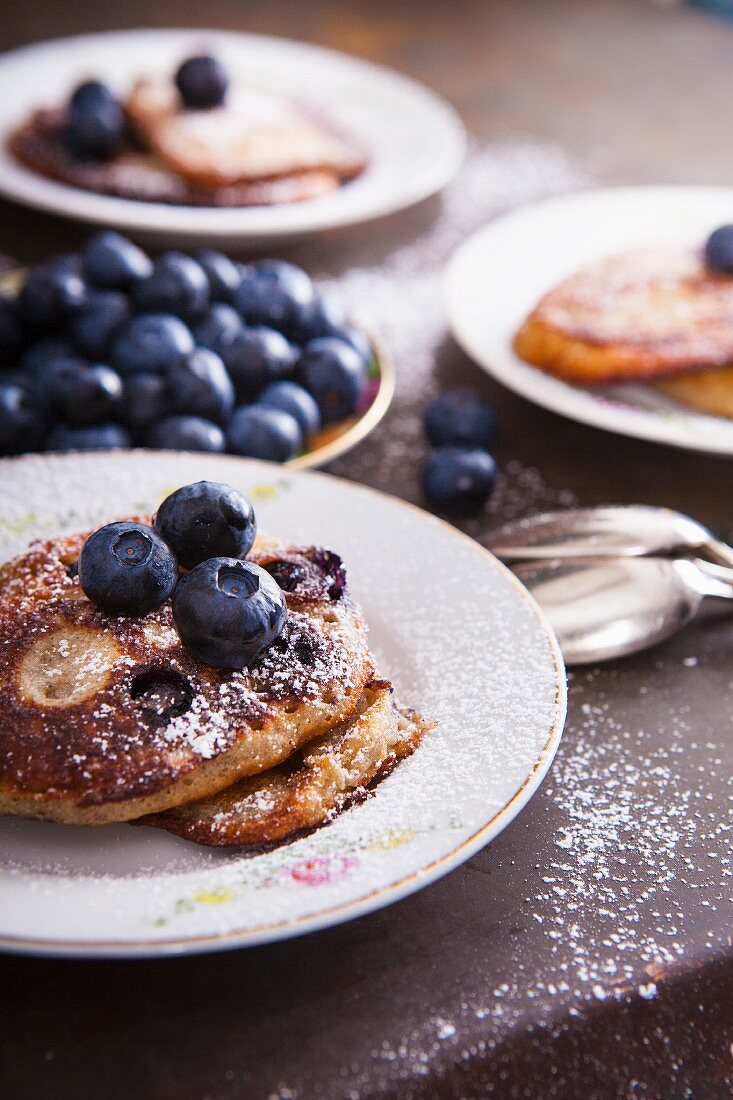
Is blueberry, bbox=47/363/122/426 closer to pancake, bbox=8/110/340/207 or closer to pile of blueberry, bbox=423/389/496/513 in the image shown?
pile of blueberry, bbox=423/389/496/513

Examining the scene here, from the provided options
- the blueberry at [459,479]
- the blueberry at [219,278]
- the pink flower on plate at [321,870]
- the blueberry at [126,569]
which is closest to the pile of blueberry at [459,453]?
the blueberry at [459,479]

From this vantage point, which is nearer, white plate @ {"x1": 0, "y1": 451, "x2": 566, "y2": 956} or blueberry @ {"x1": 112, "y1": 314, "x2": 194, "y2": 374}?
white plate @ {"x1": 0, "y1": 451, "x2": 566, "y2": 956}

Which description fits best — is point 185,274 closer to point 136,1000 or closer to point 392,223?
point 392,223

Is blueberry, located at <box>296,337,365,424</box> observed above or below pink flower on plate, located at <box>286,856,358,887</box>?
below

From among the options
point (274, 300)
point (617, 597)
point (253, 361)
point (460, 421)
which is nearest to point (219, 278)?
point (274, 300)

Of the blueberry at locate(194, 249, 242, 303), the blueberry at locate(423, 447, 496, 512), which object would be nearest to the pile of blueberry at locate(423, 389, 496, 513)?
the blueberry at locate(423, 447, 496, 512)

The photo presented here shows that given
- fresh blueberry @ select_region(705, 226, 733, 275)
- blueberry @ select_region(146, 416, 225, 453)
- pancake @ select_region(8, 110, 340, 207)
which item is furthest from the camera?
pancake @ select_region(8, 110, 340, 207)

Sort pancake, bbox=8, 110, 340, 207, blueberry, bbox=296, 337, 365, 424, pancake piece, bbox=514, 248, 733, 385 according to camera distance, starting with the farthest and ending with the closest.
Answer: pancake, bbox=8, 110, 340, 207, pancake piece, bbox=514, 248, 733, 385, blueberry, bbox=296, 337, 365, 424
